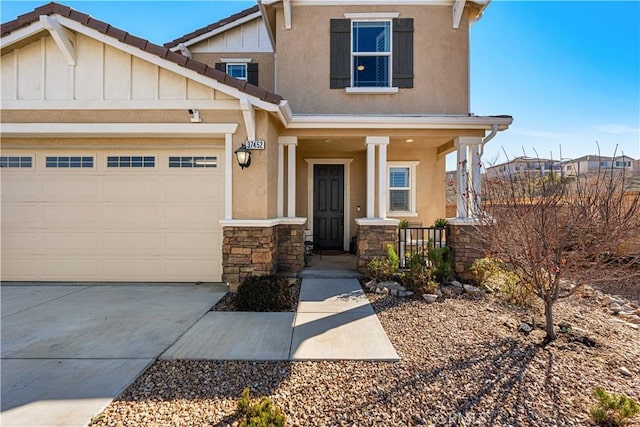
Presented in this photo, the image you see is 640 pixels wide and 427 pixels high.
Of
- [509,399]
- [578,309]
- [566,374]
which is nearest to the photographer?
[509,399]

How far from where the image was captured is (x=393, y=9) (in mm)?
7367

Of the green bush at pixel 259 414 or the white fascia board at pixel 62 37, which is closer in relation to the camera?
the green bush at pixel 259 414

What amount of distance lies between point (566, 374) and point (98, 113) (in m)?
7.74

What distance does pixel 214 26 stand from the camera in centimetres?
891

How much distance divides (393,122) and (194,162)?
4332 millimetres

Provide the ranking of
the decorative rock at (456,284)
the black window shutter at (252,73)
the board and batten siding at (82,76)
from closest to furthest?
the board and batten siding at (82,76), the decorative rock at (456,284), the black window shutter at (252,73)

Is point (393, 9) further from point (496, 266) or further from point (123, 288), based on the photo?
point (123, 288)

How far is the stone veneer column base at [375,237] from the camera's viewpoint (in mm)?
6602

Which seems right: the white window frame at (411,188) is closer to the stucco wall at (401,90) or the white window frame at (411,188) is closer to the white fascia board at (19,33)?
the stucco wall at (401,90)

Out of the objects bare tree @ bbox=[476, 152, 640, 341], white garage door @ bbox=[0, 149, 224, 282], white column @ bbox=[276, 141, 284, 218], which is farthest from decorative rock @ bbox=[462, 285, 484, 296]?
white garage door @ bbox=[0, 149, 224, 282]

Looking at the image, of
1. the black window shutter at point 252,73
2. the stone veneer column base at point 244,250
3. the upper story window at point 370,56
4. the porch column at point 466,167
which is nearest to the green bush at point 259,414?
the stone veneer column base at point 244,250

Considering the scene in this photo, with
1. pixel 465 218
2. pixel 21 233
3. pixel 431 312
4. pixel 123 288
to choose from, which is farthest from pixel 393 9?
pixel 21 233

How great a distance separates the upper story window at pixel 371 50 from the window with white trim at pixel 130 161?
4487mm

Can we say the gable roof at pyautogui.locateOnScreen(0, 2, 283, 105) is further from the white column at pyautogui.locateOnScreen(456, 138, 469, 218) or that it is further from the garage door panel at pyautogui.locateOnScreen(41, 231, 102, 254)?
the white column at pyautogui.locateOnScreen(456, 138, 469, 218)
